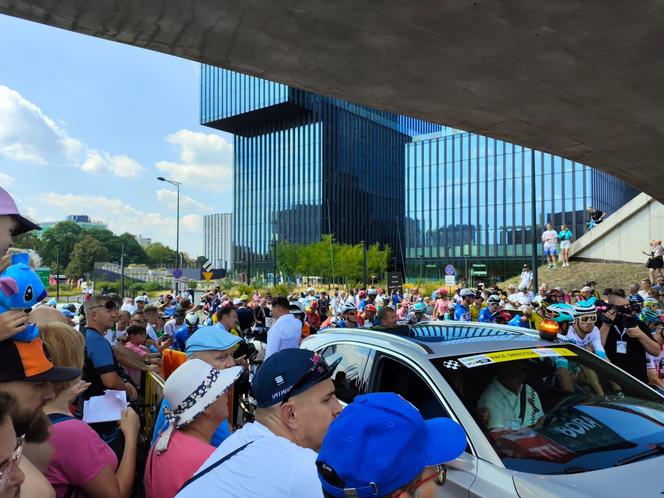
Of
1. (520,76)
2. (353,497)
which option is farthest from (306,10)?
(353,497)

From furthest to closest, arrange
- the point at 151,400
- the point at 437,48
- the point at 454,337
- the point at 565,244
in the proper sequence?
the point at 565,244 → the point at 437,48 → the point at 151,400 → the point at 454,337

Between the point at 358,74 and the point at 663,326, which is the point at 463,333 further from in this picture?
the point at 358,74

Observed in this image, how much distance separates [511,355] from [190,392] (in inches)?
86.3

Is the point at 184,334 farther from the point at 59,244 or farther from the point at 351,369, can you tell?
the point at 59,244

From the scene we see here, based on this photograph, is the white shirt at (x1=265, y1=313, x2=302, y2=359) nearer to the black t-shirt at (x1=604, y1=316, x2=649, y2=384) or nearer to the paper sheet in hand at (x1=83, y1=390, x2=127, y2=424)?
the paper sheet in hand at (x1=83, y1=390, x2=127, y2=424)

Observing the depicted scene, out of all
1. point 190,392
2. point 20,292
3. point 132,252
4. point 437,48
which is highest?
point 437,48

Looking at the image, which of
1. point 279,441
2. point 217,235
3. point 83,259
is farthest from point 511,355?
point 217,235

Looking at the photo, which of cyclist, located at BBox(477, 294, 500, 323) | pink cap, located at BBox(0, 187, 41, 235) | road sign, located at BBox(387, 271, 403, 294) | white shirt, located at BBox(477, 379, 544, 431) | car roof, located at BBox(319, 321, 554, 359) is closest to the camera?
pink cap, located at BBox(0, 187, 41, 235)

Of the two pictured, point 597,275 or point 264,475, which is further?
point 597,275

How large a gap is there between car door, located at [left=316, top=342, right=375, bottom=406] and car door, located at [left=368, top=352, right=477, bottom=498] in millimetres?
99

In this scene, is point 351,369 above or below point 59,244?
below

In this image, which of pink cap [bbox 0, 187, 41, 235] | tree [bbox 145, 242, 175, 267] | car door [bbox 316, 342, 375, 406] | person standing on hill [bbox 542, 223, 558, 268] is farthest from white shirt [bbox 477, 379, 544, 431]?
tree [bbox 145, 242, 175, 267]

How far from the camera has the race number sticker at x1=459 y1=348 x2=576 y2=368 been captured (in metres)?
3.38

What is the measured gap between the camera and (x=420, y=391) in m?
3.46
